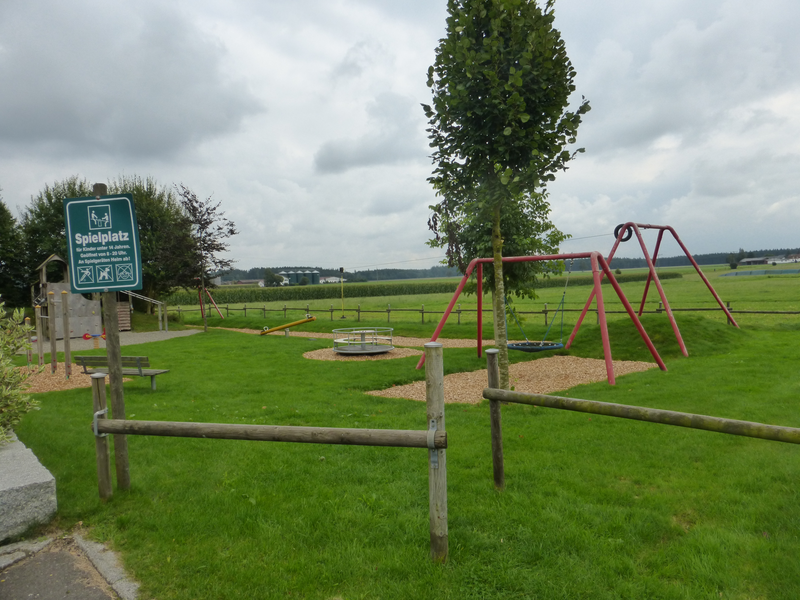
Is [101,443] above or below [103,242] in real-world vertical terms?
below

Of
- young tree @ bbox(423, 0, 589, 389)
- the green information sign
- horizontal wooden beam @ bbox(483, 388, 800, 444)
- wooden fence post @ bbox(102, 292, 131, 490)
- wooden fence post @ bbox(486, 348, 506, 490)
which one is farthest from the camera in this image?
young tree @ bbox(423, 0, 589, 389)

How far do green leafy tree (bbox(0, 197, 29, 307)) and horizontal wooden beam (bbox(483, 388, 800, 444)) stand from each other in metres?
32.7

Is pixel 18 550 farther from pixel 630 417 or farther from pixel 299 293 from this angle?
pixel 299 293

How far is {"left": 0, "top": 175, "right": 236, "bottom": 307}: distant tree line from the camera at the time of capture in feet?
84.0

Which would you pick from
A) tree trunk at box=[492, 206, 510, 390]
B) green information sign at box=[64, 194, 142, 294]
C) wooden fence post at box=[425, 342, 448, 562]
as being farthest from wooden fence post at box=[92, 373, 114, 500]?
tree trunk at box=[492, 206, 510, 390]

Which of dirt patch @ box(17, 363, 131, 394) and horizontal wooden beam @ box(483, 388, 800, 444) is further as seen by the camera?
dirt patch @ box(17, 363, 131, 394)

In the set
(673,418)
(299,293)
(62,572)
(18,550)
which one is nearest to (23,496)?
(18,550)

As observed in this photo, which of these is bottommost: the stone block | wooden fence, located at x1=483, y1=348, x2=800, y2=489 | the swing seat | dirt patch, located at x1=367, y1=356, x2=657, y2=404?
dirt patch, located at x1=367, y1=356, x2=657, y2=404

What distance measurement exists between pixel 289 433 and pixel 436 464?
108 centimetres

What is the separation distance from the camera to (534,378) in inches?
441

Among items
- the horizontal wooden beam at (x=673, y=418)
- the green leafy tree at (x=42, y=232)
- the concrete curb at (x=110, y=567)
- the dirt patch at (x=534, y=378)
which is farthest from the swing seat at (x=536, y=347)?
the green leafy tree at (x=42, y=232)

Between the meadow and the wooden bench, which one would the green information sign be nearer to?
the meadow

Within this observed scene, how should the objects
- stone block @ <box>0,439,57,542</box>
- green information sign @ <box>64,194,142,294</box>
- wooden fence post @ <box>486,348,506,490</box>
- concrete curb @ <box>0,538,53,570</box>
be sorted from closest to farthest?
concrete curb @ <box>0,538,53,570</box>
stone block @ <box>0,439,57,542</box>
wooden fence post @ <box>486,348,506,490</box>
green information sign @ <box>64,194,142,294</box>

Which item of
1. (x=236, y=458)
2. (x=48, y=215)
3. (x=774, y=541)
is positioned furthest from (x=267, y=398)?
(x=48, y=215)
